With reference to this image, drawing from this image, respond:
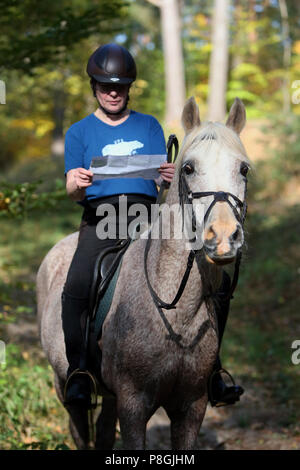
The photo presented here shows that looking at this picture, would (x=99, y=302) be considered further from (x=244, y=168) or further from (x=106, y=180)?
(x=244, y=168)

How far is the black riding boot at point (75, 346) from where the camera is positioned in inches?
154

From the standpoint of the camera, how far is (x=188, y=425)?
3.52 m

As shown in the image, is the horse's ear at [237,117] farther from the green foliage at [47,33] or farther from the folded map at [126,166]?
the green foliage at [47,33]

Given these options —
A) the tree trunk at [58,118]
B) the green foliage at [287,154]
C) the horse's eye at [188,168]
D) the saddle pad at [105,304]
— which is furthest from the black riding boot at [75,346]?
the tree trunk at [58,118]

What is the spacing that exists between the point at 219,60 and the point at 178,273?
53.5 feet

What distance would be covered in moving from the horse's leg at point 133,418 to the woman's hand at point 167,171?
1.43 meters

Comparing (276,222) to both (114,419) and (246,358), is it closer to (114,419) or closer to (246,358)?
(246,358)

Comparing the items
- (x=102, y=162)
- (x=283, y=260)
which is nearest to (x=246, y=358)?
(x=283, y=260)

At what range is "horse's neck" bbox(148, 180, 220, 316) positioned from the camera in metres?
3.24

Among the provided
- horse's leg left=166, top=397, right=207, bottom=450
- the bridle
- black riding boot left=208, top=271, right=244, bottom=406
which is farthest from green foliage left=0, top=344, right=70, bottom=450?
the bridle

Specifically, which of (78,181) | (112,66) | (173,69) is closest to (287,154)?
(173,69)

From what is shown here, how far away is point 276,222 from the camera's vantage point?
1372cm

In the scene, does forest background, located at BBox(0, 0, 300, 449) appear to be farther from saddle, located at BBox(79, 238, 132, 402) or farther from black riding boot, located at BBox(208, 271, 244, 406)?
saddle, located at BBox(79, 238, 132, 402)

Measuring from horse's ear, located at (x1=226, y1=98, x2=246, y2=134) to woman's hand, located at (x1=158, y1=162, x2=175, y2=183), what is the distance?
48 centimetres
